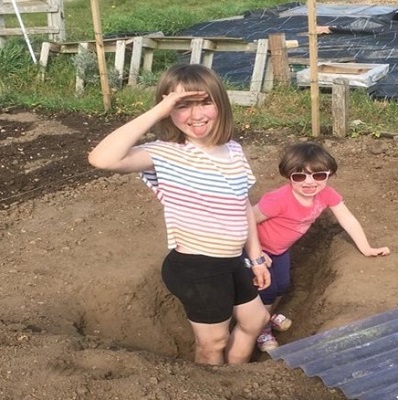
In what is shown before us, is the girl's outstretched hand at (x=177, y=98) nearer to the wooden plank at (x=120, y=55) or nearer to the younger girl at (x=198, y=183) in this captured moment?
the younger girl at (x=198, y=183)

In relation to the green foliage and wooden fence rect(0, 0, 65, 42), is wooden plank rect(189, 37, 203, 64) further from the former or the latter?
wooden fence rect(0, 0, 65, 42)

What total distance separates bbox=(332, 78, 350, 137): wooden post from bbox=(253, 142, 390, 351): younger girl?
2.46 metres

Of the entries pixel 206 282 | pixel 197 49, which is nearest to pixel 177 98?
pixel 206 282

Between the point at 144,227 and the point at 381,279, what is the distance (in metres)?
1.76

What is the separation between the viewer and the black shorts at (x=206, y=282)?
3354 mm

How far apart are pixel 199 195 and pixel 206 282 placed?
0.41 m

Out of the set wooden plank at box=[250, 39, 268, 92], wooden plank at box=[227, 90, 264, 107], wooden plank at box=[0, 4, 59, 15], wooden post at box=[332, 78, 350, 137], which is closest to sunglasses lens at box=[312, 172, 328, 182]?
wooden post at box=[332, 78, 350, 137]

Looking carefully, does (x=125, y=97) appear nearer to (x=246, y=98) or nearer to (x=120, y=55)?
(x=120, y=55)

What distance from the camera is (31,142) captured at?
7215 millimetres

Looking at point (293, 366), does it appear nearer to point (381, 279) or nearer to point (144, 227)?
point (381, 279)

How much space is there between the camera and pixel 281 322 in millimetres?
4352

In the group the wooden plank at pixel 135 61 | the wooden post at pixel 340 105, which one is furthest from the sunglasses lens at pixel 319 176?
the wooden plank at pixel 135 61

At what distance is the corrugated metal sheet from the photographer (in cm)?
279

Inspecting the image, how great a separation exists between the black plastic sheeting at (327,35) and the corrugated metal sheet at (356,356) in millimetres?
5000
